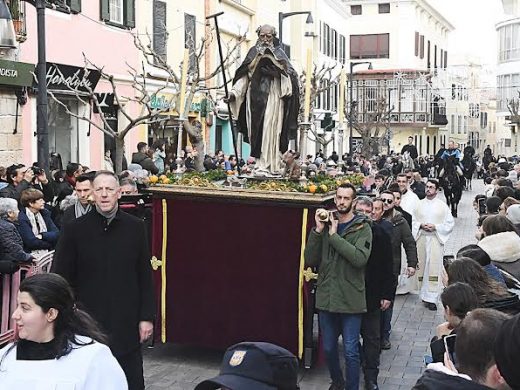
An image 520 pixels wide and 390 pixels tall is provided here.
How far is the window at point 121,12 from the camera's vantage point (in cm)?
2288

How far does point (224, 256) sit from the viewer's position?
26.9ft

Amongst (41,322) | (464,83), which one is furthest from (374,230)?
(464,83)

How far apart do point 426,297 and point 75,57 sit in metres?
12.4

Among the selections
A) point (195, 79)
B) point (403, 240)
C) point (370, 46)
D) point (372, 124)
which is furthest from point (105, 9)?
point (370, 46)

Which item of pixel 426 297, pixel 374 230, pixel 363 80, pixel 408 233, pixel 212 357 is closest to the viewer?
pixel 374 230

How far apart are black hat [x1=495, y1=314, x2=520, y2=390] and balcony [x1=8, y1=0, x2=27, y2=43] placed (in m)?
15.8

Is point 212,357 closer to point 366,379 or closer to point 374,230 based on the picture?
point 366,379

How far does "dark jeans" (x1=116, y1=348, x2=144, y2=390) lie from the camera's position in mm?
5855

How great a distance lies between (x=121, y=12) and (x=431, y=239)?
14.3 m

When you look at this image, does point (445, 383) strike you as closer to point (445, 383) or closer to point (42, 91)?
point (445, 383)

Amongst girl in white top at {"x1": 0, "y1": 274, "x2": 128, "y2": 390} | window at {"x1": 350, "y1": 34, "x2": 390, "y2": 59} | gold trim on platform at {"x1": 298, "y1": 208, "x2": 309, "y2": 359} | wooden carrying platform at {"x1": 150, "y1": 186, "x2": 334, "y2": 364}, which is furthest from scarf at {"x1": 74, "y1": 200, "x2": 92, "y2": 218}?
window at {"x1": 350, "y1": 34, "x2": 390, "y2": 59}

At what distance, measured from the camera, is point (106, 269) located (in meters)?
5.74

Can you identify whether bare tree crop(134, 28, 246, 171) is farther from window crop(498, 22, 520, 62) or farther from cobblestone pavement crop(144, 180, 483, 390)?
window crop(498, 22, 520, 62)

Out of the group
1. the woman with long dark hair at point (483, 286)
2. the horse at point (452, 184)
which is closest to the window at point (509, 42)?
the horse at point (452, 184)
